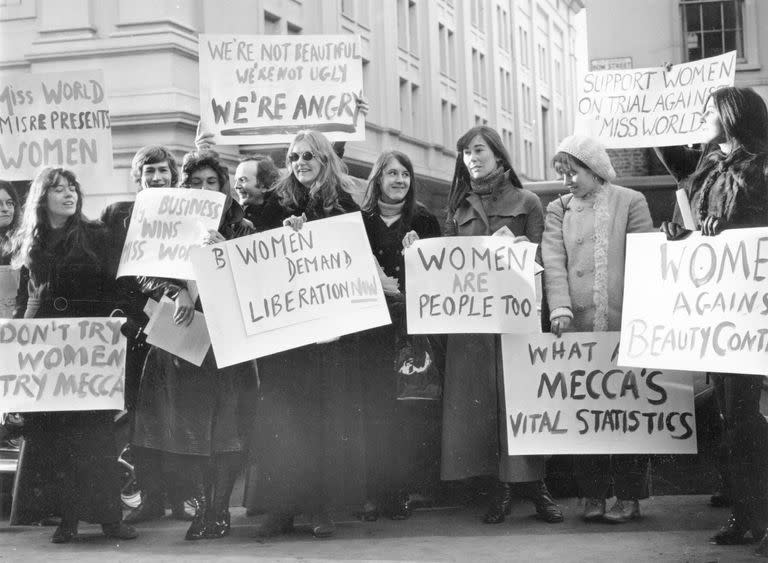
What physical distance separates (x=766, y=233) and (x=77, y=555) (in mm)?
3612

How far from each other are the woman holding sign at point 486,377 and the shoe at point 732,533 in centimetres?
94

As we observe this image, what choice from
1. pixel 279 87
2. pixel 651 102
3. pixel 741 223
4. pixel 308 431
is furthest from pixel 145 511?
pixel 651 102

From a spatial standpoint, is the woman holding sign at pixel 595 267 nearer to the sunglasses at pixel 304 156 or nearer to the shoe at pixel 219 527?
the sunglasses at pixel 304 156

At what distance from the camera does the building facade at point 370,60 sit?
2594 cm

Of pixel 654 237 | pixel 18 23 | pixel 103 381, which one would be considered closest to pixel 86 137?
pixel 103 381

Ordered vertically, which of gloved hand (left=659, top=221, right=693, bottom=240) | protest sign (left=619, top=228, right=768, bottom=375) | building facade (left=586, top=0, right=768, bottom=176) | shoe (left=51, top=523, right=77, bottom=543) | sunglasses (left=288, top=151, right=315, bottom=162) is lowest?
shoe (left=51, top=523, right=77, bottom=543)

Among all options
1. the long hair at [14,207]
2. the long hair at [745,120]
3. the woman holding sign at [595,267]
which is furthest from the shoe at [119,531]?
the long hair at [745,120]

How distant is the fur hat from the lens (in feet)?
20.1

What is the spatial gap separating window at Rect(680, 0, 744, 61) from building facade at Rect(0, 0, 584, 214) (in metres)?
1.79

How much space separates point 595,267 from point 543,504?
128 cm

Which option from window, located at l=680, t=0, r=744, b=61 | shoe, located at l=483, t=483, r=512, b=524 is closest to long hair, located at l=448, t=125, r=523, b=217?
shoe, located at l=483, t=483, r=512, b=524

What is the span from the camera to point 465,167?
6559mm

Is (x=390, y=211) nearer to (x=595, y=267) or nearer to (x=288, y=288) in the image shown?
(x=288, y=288)

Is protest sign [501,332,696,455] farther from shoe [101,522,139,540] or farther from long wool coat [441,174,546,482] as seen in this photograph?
shoe [101,522,139,540]
